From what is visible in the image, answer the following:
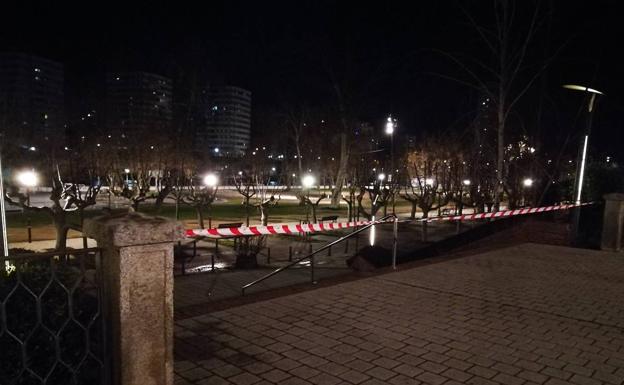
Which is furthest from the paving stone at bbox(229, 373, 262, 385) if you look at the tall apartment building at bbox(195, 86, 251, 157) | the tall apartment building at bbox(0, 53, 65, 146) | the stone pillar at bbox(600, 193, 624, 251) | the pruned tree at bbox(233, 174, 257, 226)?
the tall apartment building at bbox(195, 86, 251, 157)

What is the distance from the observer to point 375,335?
16.6 ft

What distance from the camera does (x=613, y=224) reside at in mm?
10594

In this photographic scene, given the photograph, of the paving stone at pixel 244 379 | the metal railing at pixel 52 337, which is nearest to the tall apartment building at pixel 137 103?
the paving stone at pixel 244 379

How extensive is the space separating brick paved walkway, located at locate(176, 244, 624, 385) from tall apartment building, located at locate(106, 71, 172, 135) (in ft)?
142

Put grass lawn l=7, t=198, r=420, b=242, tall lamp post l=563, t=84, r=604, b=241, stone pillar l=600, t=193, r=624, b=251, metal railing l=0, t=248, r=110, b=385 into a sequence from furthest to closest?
grass lawn l=7, t=198, r=420, b=242 < tall lamp post l=563, t=84, r=604, b=241 < stone pillar l=600, t=193, r=624, b=251 < metal railing l=0, t=248, r=110, b=385

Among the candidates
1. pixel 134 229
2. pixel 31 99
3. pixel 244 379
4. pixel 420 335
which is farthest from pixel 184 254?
pixel 31 99

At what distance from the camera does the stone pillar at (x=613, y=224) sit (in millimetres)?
10570

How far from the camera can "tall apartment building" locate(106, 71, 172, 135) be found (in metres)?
47.3

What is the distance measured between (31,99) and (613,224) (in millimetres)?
74039

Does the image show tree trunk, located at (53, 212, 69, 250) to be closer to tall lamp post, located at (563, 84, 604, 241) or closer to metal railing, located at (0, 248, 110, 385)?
metal railing, located at (0, 248, 110, 385)

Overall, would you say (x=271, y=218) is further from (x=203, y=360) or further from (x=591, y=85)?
(x=203, y=360)

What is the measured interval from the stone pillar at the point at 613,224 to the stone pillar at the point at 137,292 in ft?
35.6

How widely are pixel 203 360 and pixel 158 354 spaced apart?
1.29 metres

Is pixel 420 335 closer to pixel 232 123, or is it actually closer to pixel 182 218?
pixel 182 218
